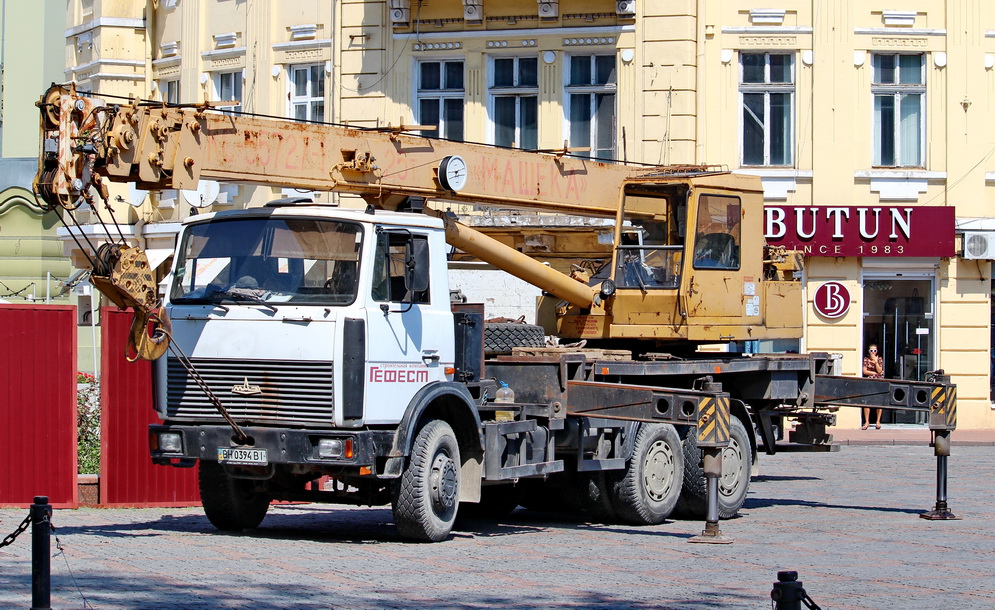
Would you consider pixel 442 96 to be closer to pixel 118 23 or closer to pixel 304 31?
pixel 304 31

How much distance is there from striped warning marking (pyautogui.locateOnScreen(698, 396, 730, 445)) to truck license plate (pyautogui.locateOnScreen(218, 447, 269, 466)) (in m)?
3.95

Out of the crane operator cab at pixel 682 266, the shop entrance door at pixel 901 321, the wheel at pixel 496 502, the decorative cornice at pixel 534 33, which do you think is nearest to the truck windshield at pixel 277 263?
the wheel at pixel 496 502

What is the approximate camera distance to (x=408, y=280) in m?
11.8

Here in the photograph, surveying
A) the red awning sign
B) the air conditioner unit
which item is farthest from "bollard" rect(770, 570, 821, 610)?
the air conditioner unit

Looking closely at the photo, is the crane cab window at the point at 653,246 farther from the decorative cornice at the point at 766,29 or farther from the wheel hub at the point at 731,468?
the decorative cornice at the point at 766,29

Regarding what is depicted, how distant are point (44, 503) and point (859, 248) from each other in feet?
74.2

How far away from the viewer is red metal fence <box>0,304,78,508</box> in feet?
46.0

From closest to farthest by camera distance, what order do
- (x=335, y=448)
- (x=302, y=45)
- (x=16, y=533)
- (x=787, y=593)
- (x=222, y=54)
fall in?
(x=787, y=593)
(x=16, y=533)
(x=335, y=448)
(x=302, y=45)
(x=222, y=54)

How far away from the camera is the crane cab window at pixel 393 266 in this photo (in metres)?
11.6

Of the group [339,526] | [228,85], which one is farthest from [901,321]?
[339,526]

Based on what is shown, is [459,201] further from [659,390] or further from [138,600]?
[138,600]

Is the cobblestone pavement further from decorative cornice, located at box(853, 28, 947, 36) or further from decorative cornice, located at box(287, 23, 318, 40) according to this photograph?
decorative cornice, located at box(287, 23, 318, 40)

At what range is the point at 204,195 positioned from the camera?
2839cm

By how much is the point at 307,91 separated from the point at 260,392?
732 inches
